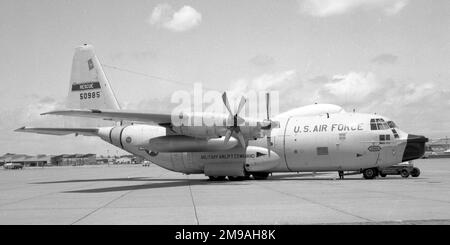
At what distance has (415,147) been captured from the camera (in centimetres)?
2669

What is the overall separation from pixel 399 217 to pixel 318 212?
2.18m

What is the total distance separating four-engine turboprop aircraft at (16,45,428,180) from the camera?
87.8 feet

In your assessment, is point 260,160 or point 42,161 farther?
point 42,161

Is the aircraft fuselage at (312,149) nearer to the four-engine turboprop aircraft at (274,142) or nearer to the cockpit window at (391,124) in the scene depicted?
the four-engine turboprop aircraft at (274,142)

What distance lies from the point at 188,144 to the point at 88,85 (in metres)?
11.4

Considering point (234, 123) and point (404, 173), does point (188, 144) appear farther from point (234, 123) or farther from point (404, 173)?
point (404, 173)

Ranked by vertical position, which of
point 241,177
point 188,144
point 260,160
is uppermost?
point 188,144

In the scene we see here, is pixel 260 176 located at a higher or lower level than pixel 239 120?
lower

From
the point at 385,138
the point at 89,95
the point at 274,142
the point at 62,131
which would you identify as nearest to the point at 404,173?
the point at 385,138

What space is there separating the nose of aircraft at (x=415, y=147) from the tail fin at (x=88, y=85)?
2113cm

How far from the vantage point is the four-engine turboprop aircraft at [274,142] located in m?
26.8

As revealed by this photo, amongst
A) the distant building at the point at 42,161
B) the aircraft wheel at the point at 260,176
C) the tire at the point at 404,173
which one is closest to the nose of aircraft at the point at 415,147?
the tire at the point at 404,173
